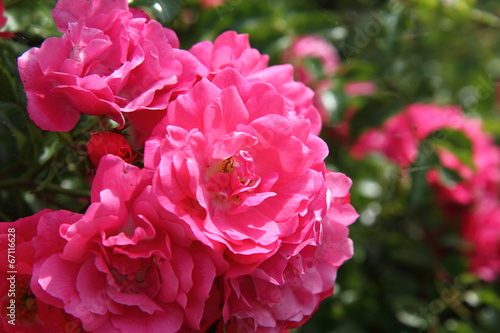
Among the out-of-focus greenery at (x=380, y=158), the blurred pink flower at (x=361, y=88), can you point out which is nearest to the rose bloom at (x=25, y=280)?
the out-of-focus greenery at (x=380, y=158)

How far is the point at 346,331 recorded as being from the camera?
135 cm

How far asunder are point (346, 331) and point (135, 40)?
94 centimetres

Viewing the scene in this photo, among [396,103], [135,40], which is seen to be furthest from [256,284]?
[396,103]

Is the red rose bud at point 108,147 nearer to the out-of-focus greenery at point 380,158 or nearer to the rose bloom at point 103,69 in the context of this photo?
the rose bloom at point 103,69

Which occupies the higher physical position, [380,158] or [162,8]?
[162,8]

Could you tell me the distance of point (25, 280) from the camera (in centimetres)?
70

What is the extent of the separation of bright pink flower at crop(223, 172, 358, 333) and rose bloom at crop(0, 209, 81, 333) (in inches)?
8.2

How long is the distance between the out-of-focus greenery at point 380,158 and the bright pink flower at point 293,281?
0.40 meters

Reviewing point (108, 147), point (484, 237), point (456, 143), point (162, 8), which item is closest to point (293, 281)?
point (108, 147)

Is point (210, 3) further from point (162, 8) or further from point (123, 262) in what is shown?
point (123, 262)

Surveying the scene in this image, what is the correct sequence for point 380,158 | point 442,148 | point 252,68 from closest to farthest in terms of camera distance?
point 252,68 → point 442,148 → point 380,158

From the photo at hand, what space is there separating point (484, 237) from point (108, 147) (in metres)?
1.31

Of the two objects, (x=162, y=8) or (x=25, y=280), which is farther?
(x=162, y=8)

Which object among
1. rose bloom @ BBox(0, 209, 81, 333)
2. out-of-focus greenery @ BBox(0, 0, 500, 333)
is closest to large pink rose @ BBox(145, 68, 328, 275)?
rose bloom @ BBox(0, 209, 81, 333)
